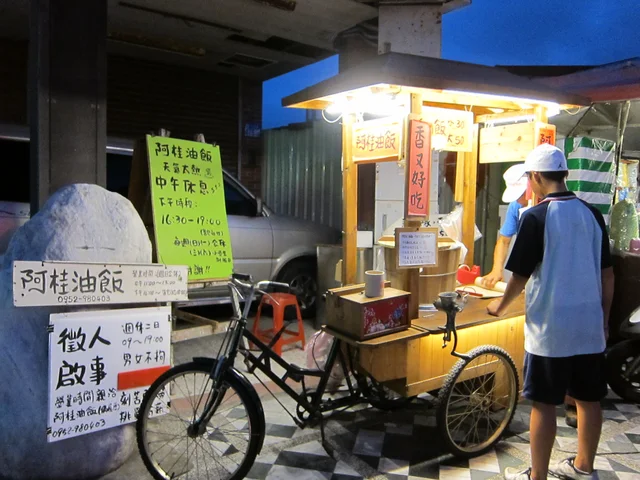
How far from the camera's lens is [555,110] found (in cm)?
480

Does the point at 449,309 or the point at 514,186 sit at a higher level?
the point at 514,186

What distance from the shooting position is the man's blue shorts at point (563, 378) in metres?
3.07

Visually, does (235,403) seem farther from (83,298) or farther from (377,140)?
(377,140)

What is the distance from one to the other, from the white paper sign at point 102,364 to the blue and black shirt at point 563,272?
2363mm

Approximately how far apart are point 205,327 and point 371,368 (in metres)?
1.45

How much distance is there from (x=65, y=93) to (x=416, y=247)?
2.73m

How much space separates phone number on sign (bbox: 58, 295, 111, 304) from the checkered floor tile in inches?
59.3

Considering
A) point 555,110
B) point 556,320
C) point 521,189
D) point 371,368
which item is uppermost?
point 555,110

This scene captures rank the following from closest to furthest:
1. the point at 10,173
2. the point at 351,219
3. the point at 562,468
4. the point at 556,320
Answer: the point at 556,320, the point at 562,468, the point at 351,219, the point at 10,173

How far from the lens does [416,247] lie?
381cm

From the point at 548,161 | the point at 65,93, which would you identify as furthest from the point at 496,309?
the point at 65,93

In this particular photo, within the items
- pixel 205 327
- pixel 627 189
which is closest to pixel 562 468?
pixel 205 327

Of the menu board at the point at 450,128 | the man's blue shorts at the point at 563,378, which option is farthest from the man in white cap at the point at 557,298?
the menu board at the point at 450,128

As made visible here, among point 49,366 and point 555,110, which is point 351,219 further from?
point 49,366
